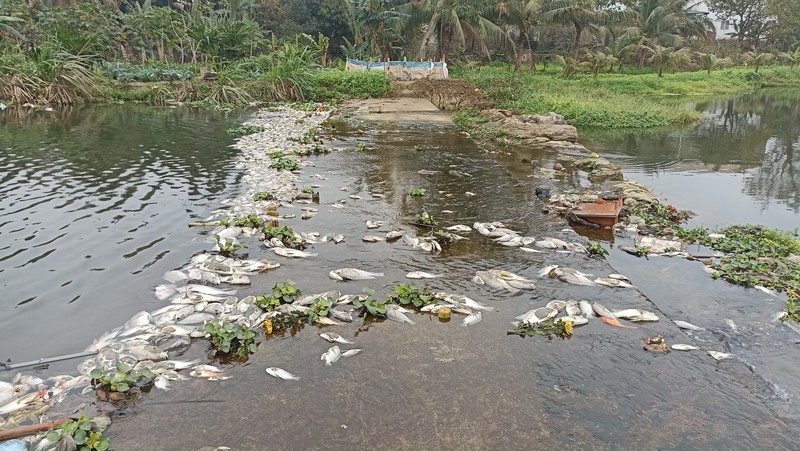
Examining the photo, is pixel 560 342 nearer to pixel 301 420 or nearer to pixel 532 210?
pixel 301 420

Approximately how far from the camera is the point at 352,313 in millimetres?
4332

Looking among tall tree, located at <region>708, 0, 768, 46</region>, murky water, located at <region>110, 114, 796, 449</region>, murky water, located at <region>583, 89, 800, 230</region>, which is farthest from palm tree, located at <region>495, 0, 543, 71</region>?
tall tree, located at <region>708, 0, 768, 46</region>

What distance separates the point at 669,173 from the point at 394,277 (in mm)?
8734

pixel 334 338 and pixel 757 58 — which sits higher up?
pixel 757 58

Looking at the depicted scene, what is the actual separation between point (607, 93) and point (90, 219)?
68.4 feet

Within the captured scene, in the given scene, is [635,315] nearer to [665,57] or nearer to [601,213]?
[601,213]

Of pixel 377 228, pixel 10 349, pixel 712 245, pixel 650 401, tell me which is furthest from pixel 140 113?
pixel 650 401

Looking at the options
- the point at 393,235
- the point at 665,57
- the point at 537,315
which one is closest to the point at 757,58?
the point at 665,57

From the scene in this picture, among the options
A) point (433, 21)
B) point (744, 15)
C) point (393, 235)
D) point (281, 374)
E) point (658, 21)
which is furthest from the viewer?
point (744, 15)

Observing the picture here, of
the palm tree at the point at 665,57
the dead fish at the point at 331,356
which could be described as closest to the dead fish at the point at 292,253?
the dead fish at the point at 331,356

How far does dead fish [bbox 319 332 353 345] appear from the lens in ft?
12.9

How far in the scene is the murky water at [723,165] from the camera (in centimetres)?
884

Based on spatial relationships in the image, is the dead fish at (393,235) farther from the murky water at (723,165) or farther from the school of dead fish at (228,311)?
the murky water at (723,165)

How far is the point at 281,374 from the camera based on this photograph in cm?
351
